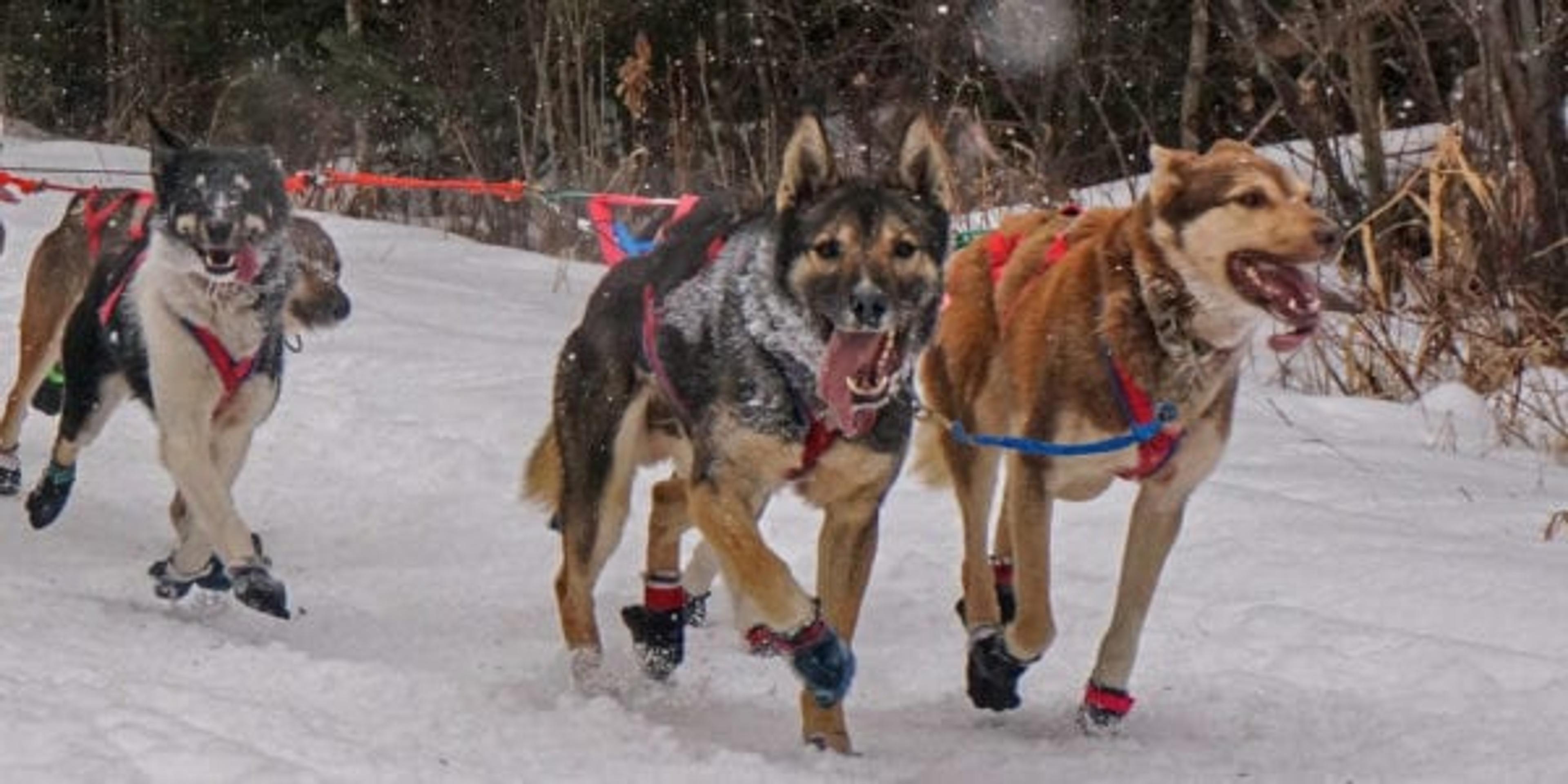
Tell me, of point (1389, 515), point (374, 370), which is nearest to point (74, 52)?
point (374, 370)

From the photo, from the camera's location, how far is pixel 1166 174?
405 cm

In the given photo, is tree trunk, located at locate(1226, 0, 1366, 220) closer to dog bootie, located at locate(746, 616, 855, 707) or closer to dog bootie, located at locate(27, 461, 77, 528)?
dog bootie, located at locate(27, 461, 77, 528)

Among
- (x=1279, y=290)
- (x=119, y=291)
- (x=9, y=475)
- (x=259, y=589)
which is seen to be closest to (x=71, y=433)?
(x=119, y=291)

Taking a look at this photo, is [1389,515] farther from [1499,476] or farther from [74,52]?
[74,52]

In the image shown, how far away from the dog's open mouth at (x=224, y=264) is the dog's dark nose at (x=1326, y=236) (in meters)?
2.28

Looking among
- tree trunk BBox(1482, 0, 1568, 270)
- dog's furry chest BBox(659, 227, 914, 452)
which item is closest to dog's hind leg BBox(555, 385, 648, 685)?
dog's furry chest BBox(659, 227, 914, 452)

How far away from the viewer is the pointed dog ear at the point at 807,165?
368 cm

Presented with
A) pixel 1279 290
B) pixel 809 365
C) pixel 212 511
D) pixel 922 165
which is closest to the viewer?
pixel 809 365

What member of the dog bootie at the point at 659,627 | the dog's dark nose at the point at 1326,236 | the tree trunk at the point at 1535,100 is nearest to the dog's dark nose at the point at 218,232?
the dog bootie at the point at 659,627

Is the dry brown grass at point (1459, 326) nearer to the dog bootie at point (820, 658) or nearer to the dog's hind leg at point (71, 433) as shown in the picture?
the dog bootie at point (820, 658)

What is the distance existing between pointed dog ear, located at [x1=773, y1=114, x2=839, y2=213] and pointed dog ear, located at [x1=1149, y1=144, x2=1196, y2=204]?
2.31 ft

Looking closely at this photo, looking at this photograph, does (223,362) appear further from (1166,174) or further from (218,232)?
(1166,174)

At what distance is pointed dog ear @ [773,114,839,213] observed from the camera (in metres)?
3.68

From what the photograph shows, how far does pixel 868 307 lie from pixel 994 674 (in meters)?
0.94
